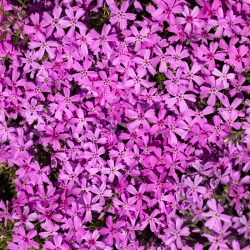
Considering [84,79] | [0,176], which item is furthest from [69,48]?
[0,176]

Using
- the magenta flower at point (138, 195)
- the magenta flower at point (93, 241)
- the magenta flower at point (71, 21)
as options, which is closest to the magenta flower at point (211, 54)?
the magenta flower at point (71, 21)

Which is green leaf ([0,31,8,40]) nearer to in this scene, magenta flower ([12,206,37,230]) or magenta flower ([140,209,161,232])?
magenta flower ([12,206,37,230])

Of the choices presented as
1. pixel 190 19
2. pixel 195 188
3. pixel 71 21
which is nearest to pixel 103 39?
pixel 71 21

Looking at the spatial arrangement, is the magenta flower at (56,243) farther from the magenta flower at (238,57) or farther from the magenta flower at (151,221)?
the magenta flower at (238,57)

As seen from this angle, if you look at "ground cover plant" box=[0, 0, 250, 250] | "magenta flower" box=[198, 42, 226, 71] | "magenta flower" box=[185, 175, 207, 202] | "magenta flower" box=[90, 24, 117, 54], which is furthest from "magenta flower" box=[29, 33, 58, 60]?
"magenta flower" box=[185, 175, 207, 202]

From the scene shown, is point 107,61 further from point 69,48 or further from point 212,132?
point 212,132

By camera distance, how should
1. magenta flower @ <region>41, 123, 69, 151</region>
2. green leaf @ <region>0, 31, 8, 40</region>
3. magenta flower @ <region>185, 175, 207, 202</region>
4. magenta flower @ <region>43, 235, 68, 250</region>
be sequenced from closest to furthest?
magenta flower @ <region>185, 175, 207, 202</region>
green leaf @ <region>0, 31, 8, 40</region>
magenta flower @ <region>43, 235, 68, 250</region>
magenta flower @ <region>41, 123, 69, 151</region>

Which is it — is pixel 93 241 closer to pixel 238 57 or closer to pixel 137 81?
pixel 137 81

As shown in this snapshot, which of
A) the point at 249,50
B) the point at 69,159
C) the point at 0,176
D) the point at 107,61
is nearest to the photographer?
the point at 249,50
